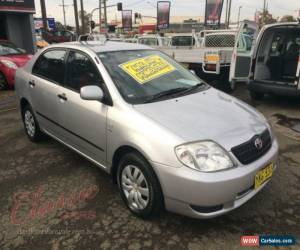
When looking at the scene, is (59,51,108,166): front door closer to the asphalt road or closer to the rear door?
the asphalt road

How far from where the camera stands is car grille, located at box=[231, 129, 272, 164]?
2.54 m

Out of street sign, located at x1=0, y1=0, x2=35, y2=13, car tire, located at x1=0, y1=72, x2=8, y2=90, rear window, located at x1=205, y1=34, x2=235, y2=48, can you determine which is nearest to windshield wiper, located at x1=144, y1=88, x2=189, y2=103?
rear window, located at x1=205, y1=34, x2=235, y2=48

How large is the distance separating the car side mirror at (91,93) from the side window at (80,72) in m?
0.21

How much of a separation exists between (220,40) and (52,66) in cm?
598

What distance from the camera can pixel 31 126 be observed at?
4797 mm

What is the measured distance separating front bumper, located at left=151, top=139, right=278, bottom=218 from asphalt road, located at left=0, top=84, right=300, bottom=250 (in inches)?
11.9

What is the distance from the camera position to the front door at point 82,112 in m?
3.17

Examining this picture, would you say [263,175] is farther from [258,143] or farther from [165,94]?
[165,94]

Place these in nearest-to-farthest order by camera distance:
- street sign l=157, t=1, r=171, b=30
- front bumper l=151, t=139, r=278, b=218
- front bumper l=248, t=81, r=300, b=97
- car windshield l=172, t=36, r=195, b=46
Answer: front bumper l=151, t=139, r=278, b=218 → front bumper l=248, t=81, r=300, b=97 → car windshield l=172, t=36, r=195, b=46 → street sign l=157, t=1, r=171, b=30

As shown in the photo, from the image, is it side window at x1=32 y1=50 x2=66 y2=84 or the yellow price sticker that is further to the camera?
the yellow price sticker

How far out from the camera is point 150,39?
12539mm

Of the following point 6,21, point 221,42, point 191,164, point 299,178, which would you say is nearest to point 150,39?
point 221,42

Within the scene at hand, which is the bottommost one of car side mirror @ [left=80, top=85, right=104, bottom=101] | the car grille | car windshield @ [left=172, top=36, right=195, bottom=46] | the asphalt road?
the asphalt road

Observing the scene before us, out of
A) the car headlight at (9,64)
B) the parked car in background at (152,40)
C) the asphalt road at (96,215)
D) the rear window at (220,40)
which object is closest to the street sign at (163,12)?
the parked car in background at (152,40)
